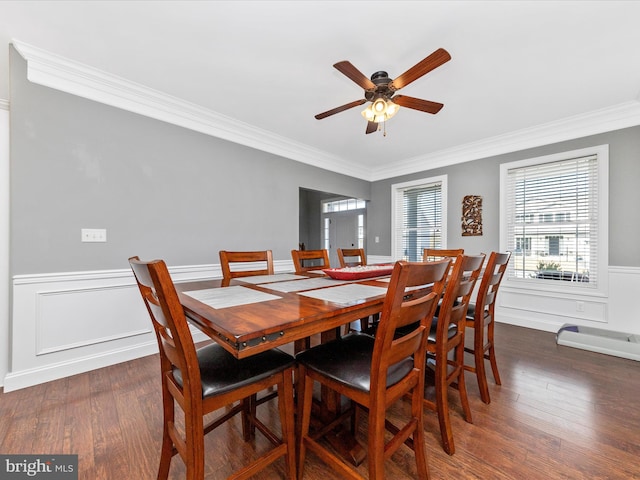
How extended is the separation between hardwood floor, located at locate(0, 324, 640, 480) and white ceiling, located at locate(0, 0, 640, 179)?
8.42 feet

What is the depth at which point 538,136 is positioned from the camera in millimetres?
3471

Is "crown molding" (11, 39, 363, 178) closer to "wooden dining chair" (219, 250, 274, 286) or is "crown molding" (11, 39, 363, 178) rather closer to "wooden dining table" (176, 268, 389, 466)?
"wooden dining chair" (219, 250, 274, 286)

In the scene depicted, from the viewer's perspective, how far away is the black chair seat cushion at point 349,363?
109 centimetres

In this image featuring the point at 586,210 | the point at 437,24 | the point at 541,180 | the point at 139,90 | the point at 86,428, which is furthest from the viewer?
the point at 541,180

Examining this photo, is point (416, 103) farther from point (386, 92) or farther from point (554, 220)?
point (554, 220)

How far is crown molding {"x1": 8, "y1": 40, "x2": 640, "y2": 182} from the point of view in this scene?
2.21 m

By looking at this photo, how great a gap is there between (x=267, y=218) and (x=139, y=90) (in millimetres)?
1885

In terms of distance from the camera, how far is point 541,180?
11.7 ft

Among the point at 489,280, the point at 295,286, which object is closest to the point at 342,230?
the point at 489,280

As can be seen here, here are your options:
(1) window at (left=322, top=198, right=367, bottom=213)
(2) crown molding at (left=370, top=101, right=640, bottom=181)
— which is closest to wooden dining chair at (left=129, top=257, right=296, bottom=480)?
(2) crown molding at (left=370, top=101, right=640, bottom=181)

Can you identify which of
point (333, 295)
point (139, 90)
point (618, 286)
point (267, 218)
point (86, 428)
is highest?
point (139, 90)

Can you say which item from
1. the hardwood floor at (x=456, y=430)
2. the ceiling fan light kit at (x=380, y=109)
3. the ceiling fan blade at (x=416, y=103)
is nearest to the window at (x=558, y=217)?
the hardwood floor at (x=456, y=430)

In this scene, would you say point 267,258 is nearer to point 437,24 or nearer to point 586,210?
point 437,24

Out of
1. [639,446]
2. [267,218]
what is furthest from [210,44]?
[639,446]
